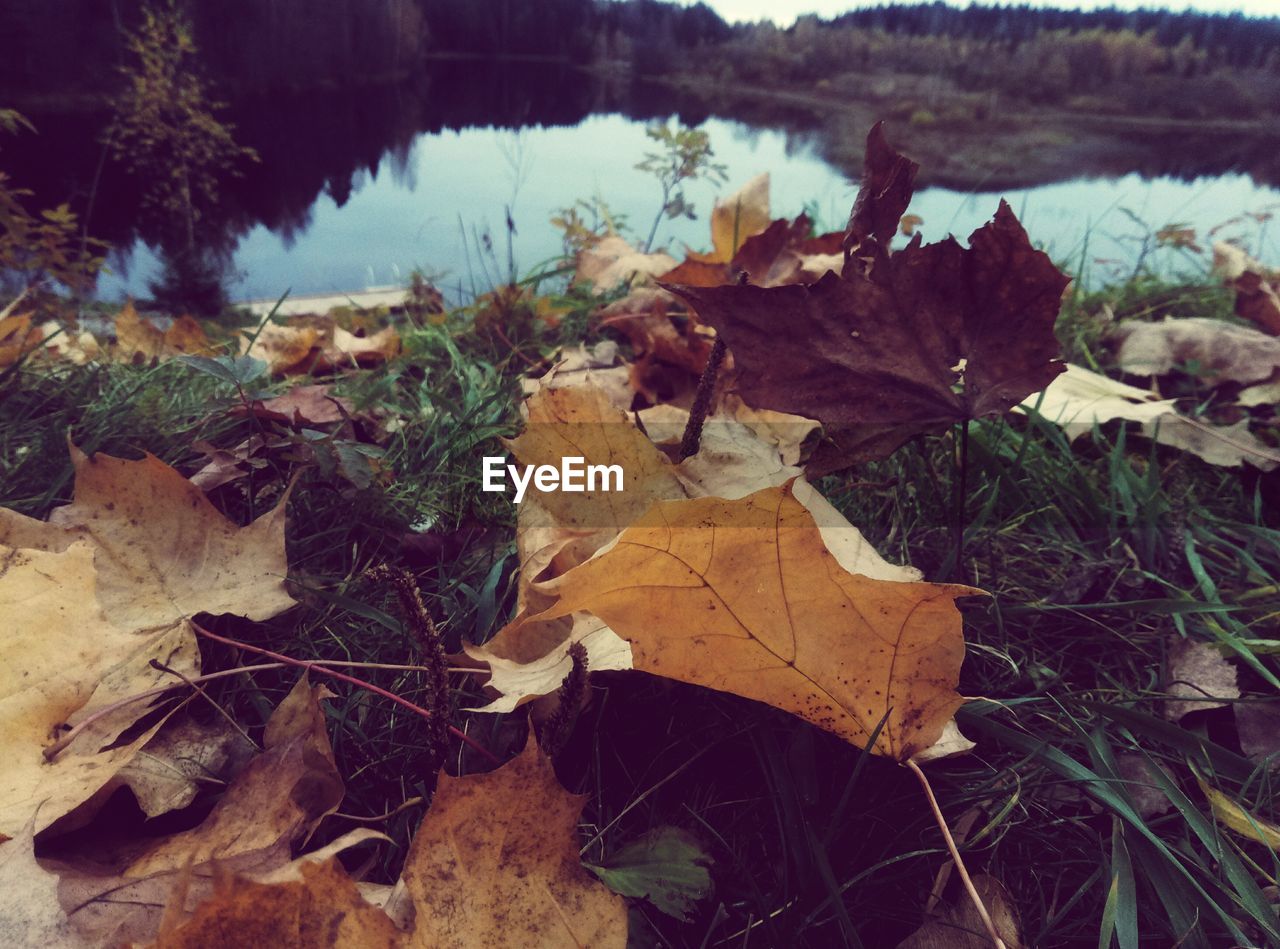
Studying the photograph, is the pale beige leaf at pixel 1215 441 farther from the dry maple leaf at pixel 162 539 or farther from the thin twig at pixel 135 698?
the dry maple leaf at pixel 162 539

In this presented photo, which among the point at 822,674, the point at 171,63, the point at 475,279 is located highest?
the point at 171,63

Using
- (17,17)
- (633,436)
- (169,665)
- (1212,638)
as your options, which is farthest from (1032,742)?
(17,17)

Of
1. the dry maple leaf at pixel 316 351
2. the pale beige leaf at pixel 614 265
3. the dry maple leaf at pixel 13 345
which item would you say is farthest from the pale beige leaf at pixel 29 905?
the pale beige leaf at pixel 614 265

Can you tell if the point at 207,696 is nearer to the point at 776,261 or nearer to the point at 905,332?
the point at 905,332

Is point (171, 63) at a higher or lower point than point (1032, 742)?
higher

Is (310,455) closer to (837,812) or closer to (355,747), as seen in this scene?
(355,747)

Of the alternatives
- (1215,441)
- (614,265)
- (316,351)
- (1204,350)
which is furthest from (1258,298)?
(316,351)
